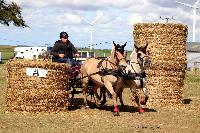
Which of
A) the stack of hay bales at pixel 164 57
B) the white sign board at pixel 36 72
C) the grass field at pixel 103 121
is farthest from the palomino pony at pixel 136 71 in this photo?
the stack of hay bales at pixel 164 57

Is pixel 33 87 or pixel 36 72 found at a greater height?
pixel 36 72

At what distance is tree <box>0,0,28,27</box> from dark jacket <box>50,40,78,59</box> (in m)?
36.0

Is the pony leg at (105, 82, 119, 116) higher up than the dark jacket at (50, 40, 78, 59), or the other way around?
the dark jacket at (50, 40, 78, 59)

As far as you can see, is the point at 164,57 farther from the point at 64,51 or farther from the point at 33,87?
the point at 33,87

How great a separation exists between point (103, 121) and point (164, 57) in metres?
5.66

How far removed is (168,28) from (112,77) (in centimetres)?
415

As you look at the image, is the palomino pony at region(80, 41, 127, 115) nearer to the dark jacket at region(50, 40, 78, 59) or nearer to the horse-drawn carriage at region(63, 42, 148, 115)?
the horse-drawn carriage at region(63, 42, 148, 115)

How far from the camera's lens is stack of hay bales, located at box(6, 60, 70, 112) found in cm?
1581

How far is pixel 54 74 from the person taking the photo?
16.0 meters

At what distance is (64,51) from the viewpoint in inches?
686

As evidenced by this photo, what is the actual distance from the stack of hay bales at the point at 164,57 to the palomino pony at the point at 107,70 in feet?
9.55

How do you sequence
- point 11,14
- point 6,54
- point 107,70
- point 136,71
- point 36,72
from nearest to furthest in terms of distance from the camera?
point 36,72 < point 107,70 < point 136,71 < point 11,14 < point 6,54

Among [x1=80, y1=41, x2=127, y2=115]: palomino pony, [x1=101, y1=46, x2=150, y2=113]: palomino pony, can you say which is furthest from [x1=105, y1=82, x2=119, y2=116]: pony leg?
[x1=101, y1=46, x2=150, y2=113]: palomino pony

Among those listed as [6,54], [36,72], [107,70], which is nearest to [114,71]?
[107,70]
